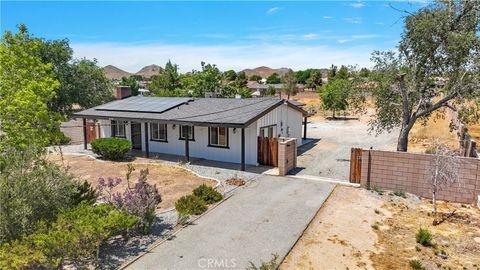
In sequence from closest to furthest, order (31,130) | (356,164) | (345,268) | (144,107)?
(345,268) < (31,130) < (356,164) < (144,107)

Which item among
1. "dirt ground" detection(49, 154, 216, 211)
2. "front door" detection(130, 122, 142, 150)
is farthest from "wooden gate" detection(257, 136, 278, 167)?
"front door" detection(130, 122, 142, 150)

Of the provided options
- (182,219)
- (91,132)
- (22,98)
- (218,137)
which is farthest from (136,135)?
(182,219)

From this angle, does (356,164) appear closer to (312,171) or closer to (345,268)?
(312,171)

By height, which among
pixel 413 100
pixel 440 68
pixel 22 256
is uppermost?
pixel 440 68

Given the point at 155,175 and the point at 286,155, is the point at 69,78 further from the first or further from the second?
the point at 286,155

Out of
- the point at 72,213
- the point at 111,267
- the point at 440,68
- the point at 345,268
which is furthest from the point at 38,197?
the point at 440,68

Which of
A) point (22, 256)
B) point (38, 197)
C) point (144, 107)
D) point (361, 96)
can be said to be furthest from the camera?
point (144, 107)
